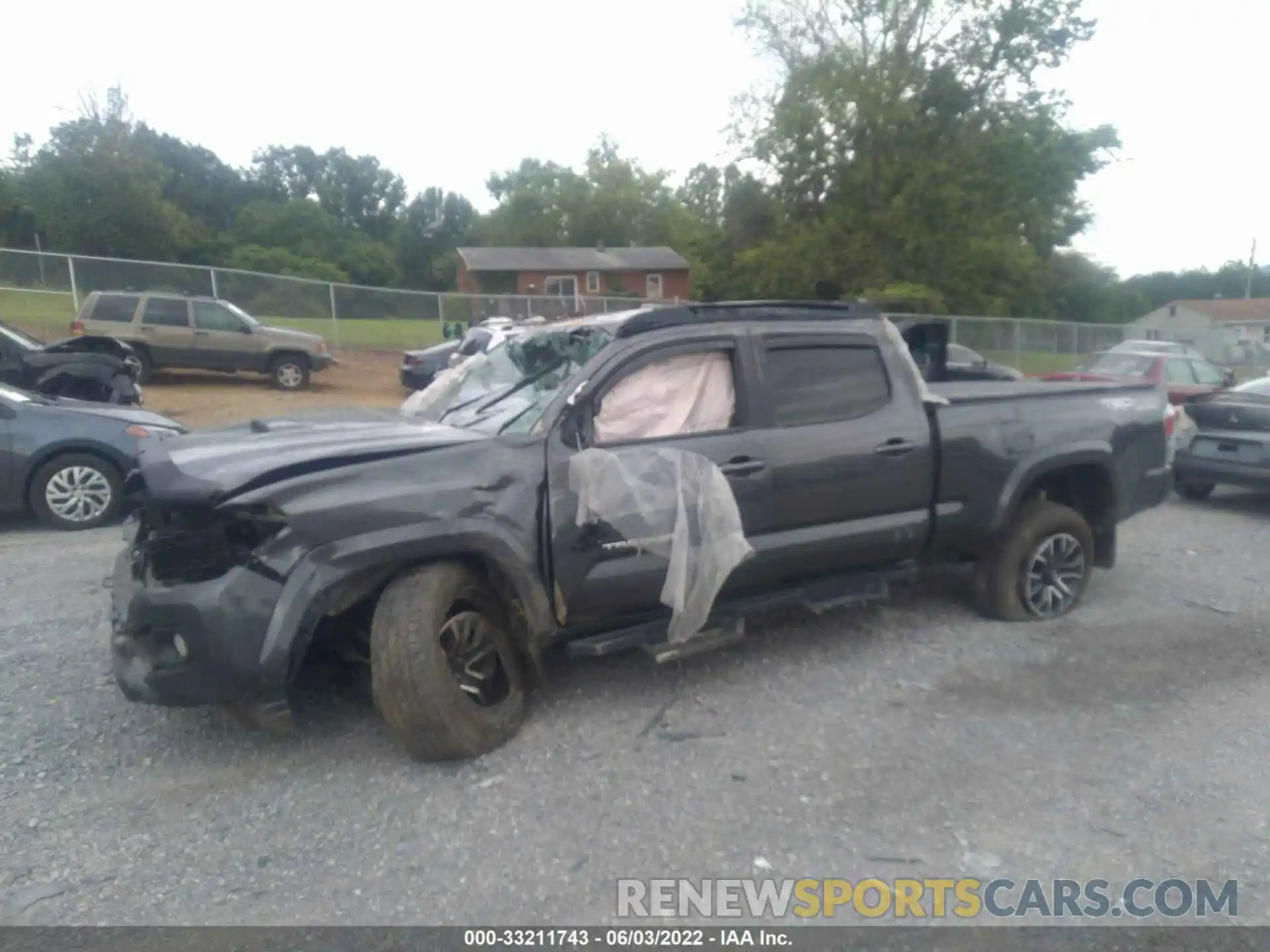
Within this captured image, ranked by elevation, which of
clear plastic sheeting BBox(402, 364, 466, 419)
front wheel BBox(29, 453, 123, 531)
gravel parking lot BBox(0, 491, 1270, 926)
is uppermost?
clear plastic sheeting BBox(402, 364, 466, 419)

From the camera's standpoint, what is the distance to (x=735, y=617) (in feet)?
16.1

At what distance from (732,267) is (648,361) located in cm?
3614

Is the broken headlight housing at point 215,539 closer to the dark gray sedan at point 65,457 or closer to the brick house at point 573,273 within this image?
the dark gray sedan at point 65,457

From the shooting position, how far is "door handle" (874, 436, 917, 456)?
5.33 metres

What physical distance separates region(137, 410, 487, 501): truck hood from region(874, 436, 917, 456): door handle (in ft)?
6.96

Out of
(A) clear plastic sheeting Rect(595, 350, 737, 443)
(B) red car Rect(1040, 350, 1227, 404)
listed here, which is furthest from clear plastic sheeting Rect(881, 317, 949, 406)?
(B) red car Rect(1040, 350, 1227, 404)

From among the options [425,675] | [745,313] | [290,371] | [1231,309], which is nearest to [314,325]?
[290,371]

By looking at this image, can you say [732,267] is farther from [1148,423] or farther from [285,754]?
[285,754]

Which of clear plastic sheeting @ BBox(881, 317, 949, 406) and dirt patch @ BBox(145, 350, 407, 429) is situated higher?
clear plastic sheeting @ BBox(881, 317, 949, 406)

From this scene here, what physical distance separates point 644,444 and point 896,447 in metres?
1.51

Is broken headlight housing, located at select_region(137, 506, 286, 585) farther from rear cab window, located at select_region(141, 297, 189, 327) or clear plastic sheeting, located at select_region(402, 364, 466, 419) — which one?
rear cab window, located at select_region(141, 297, 189, 327)
